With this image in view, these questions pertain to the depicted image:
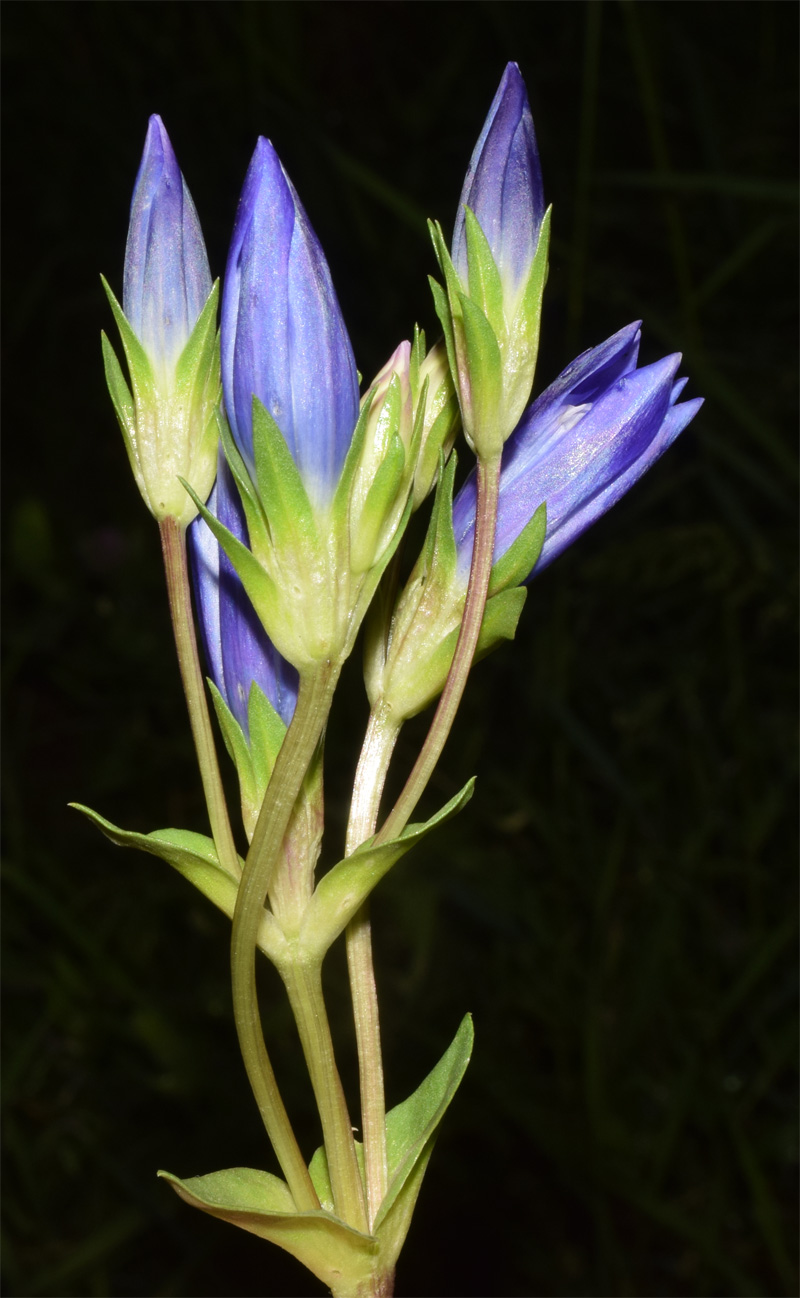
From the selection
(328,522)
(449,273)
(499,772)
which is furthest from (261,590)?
(499,772)

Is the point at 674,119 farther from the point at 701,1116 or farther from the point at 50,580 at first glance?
the point at 701,1116

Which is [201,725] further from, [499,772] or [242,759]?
[499,772]

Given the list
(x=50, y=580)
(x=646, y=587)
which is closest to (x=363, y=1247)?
(x=646, y=587)

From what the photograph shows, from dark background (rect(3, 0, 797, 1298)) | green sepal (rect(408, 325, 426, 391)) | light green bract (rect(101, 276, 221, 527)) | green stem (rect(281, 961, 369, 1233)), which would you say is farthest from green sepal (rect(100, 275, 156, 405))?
dark background (rect(3, 0, 797, 1298))

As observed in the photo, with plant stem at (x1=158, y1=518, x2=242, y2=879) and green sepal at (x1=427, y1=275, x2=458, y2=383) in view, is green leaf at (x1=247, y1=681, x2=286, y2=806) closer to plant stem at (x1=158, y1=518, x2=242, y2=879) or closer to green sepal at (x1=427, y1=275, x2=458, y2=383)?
plant stem at (x1=158, y1=518, x2=242, y2=879)

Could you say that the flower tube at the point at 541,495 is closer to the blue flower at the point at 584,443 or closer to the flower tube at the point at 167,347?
the blue flower at the point at 584,443

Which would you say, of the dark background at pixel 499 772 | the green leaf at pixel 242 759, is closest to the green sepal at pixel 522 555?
the green leaf at pixel 242 759
